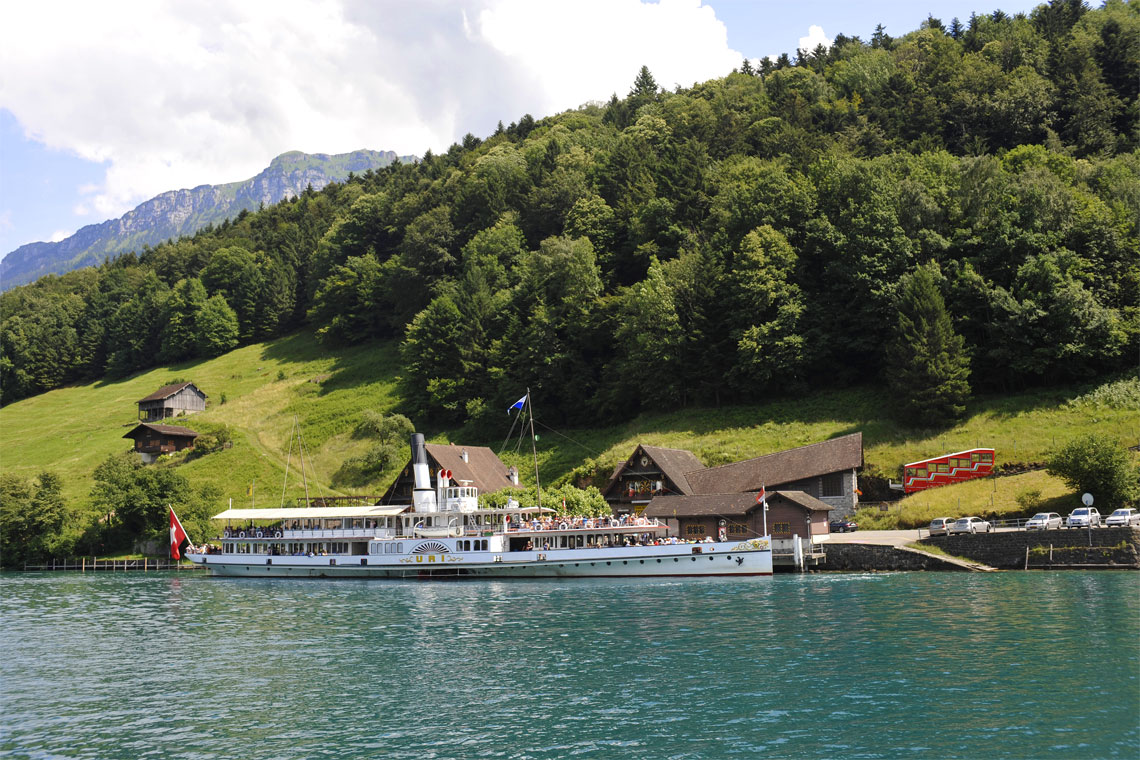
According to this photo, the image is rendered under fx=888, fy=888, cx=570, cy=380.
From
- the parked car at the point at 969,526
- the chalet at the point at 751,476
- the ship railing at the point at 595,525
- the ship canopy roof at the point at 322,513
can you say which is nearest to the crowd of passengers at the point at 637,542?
the ship railing at the point at 595,525

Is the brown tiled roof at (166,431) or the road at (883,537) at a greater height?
the brown tiled roof at (166,431)

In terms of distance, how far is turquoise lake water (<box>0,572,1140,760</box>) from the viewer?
70.4ft

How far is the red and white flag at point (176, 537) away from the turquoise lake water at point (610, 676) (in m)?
27.7

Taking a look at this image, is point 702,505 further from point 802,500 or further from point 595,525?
point 595,525

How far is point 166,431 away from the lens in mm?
97875


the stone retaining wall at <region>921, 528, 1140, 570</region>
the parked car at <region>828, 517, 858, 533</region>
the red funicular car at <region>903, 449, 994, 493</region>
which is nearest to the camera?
the stone retaining wall at <region>921, 528, 1140, 570</region>

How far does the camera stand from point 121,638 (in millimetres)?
37938

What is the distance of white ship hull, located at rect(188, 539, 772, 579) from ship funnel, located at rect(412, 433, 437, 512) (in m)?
5.29

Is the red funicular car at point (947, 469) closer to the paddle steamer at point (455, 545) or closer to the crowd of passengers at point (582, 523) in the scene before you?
the paddle steamer at point (455, 545)

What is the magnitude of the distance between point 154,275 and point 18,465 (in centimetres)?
7084

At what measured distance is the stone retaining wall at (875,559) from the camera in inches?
2019

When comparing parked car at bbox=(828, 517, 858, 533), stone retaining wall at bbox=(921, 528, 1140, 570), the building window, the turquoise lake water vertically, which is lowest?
the turquoise lake water

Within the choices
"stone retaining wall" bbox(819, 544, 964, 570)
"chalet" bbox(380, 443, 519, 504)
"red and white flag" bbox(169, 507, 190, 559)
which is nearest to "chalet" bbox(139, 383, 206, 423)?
"red and white flag" bbox(169, 507, 190, 559)

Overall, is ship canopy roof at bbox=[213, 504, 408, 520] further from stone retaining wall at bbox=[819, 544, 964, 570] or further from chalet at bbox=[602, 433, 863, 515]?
stone retaining wall at bbox=[819, 544, 964, 570]
